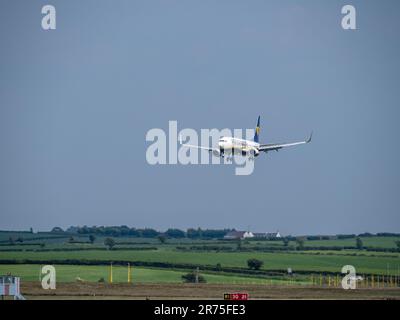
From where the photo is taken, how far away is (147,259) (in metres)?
118

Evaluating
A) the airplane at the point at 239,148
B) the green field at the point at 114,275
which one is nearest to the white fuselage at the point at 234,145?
the airplane at the point at 239,148

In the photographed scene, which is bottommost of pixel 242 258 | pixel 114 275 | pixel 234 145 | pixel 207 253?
pixel 114 275

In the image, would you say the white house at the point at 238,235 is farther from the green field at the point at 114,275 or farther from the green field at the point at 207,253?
the green field at the point at 114,275

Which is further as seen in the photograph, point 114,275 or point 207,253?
point 207,253

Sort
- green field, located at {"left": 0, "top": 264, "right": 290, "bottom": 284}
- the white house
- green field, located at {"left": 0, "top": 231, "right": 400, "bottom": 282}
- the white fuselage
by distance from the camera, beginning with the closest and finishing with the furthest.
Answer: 1. green field, located at {"left": 0, "top": 264, "right": 290, "bottom": 284}
2. green field, located at {"left": 0, "top": 231, "right": 400, "bottom": 282}
3. the white fuselage
4. the white house

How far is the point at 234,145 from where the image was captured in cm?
13612

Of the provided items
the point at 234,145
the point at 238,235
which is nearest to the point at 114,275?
the point at 234,145

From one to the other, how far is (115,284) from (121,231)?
7929 cm

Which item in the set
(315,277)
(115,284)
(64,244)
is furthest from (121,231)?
(115,284)

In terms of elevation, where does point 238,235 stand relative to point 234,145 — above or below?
below

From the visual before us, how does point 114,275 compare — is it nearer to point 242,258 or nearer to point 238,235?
point 242,258

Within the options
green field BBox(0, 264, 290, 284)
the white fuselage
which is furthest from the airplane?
green field BBox(0, 264, 290, 284)

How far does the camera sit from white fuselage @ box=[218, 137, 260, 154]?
444ft

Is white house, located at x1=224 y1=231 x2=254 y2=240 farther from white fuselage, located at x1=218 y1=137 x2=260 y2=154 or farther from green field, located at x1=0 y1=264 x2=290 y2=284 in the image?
green field, located at x1=0 y1=264 x2=290 y2=284
